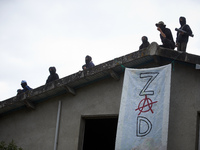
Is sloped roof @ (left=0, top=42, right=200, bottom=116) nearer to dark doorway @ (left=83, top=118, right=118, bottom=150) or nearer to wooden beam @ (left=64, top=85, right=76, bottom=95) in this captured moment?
wooden beam @ (left=64, top=85, right=76, bottom=95)

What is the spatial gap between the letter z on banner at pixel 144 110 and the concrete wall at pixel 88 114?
1.29 ft

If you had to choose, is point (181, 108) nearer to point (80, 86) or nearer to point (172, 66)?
point (172, 66)

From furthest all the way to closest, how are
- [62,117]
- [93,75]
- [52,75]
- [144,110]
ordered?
[52,75], [62,117], [93,75], [144,110]

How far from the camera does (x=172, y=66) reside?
932 cm

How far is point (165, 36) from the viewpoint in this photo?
10.3 metres

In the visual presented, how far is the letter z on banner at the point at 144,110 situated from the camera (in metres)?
8.56

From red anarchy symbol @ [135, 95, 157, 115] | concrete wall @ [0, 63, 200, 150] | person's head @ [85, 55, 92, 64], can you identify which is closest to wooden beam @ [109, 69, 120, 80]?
concrete wall @ [0, 63, 200, 150]

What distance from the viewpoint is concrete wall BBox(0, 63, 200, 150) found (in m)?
8.73

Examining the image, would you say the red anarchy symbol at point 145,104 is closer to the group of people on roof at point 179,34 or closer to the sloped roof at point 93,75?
the sloped roof at point 93,75

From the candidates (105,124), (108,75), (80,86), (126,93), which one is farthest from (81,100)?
(105,124)

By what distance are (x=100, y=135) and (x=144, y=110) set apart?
6086 mm

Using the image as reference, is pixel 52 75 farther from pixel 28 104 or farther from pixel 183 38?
pixel 183 38

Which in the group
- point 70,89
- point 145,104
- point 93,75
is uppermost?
point 93,75

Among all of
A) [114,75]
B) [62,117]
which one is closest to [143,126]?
[114,75]
